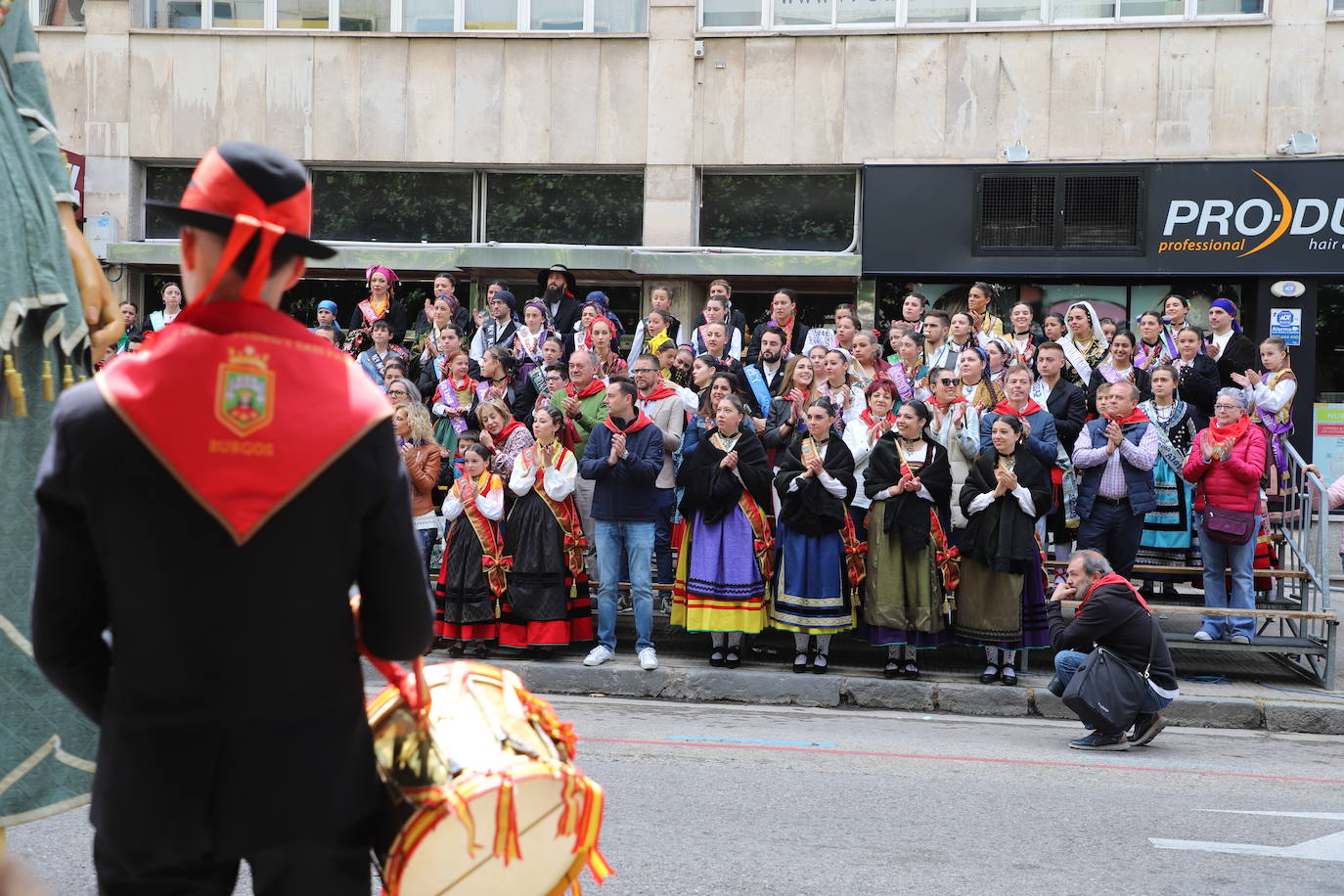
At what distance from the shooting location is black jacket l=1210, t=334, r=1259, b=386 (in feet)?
40.4

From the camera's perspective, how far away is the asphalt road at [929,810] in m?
5.32

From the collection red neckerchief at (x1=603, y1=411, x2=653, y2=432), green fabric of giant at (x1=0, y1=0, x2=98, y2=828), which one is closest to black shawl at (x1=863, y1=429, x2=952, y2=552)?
red neckerchief at (x1=603, y1=411, x2=653, y2=432)

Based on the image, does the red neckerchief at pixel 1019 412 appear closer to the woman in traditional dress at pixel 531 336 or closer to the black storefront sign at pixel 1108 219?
the woman in traditional dress at pixel 531 336

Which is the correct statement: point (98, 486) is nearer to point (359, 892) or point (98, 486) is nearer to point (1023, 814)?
point (359, 892)

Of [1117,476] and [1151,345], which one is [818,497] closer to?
[1117,476]

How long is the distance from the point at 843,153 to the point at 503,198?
479 cm

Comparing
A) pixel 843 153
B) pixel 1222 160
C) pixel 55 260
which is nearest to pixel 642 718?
pixel 55 260

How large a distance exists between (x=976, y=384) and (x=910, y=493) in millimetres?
1630

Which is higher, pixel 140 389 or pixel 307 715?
pixel 140 389

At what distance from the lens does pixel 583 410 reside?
11.6 m

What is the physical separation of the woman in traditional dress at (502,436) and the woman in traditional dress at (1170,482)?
5.20 meters

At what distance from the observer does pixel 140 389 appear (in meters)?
2.35

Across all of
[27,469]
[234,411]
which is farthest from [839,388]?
[234,411]

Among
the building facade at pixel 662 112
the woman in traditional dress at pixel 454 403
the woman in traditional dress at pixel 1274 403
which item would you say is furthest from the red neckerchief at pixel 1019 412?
the building facade at pixel 662 112
